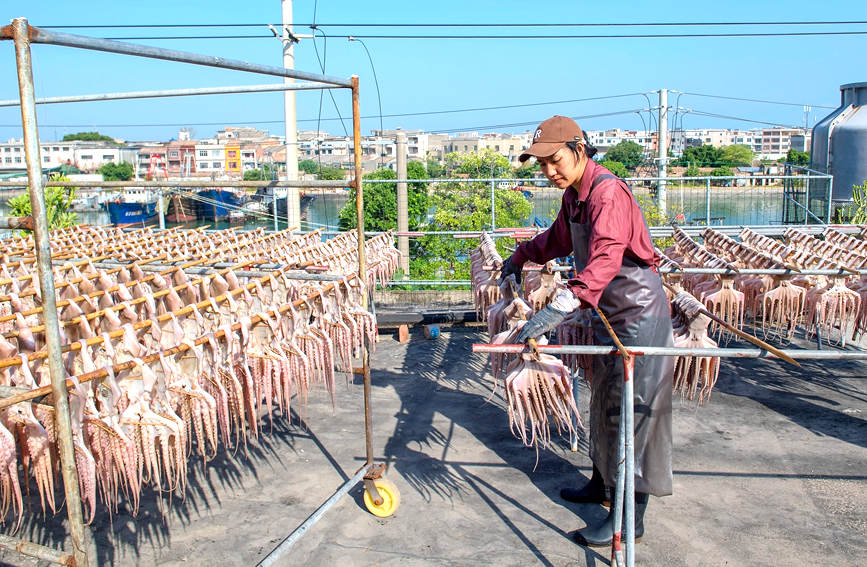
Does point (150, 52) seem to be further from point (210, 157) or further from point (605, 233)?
point (210, 157)

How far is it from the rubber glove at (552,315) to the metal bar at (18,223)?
2344mm

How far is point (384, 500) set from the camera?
4.97 metres

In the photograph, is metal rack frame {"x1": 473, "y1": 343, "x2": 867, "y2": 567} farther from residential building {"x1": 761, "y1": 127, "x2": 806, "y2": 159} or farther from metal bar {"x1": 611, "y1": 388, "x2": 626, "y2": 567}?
residential building {"x1": 761, "y1": 127, "x2": 806, "y2": 159}

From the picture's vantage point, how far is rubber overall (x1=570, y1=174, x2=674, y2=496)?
430 cm

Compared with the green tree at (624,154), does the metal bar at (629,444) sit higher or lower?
lower

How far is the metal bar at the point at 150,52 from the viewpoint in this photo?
2.62 metres

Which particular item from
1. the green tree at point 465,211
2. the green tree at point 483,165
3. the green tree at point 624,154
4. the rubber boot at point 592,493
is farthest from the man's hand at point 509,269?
the green tree at point 624,154

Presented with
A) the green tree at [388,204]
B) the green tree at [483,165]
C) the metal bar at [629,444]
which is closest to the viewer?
the metal bar at [629,444]

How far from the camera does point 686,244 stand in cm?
869

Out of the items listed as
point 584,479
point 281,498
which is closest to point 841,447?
point 584,479

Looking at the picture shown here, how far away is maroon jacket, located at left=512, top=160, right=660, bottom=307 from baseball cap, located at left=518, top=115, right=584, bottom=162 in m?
0.26

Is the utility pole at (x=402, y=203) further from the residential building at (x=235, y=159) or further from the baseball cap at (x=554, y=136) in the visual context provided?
the baseball cap at (x=554, y=136)

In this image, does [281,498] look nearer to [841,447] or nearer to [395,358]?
[395,358]

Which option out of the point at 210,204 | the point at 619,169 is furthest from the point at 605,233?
the point at 619,169
